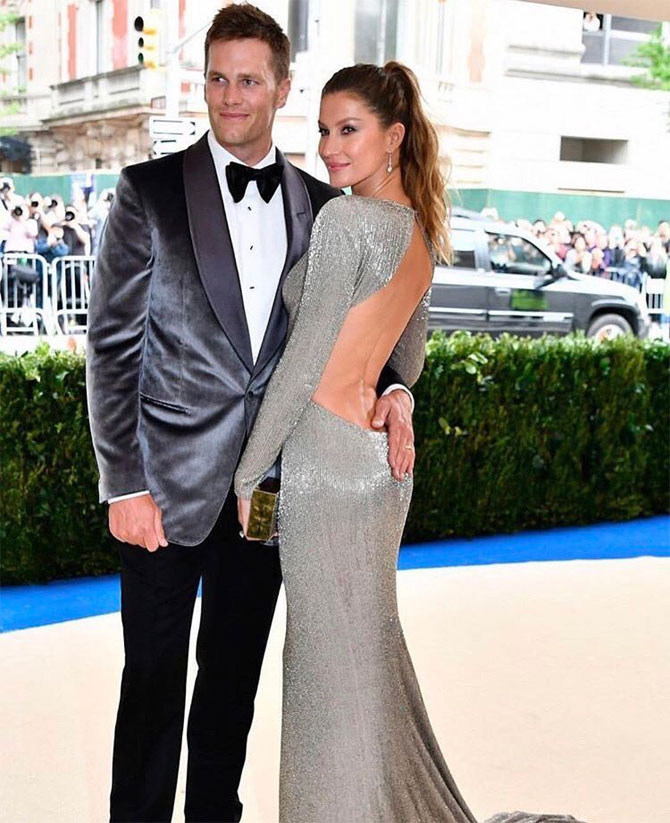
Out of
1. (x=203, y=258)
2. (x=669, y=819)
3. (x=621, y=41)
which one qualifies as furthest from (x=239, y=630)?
(x=621, y=41)

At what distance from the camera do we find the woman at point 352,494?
86.0 inches

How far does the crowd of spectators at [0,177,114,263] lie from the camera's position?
5.53 meters

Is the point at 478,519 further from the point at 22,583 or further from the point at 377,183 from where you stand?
the point at 377,183

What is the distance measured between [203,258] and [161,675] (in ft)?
2.83

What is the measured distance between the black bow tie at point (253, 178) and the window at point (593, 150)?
4781 mm

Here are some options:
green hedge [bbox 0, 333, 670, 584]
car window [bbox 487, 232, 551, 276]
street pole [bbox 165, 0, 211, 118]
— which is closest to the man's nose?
green hedge [bbox 0, 333, 670, 584]

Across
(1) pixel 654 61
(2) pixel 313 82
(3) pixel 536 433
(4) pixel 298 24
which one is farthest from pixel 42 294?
(1) pixel 654 61

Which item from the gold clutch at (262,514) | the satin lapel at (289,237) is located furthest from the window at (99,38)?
the gold clutch at (262,514)

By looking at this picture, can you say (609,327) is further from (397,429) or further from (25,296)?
(397,429)

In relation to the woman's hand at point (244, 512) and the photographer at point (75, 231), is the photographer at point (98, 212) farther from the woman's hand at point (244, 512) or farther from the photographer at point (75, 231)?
the woman's hand at point (244, 512)

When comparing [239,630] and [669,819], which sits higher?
[239,630]

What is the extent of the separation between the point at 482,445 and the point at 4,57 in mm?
3084

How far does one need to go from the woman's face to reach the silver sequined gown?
111 millimetres

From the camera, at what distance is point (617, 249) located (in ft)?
23.2
